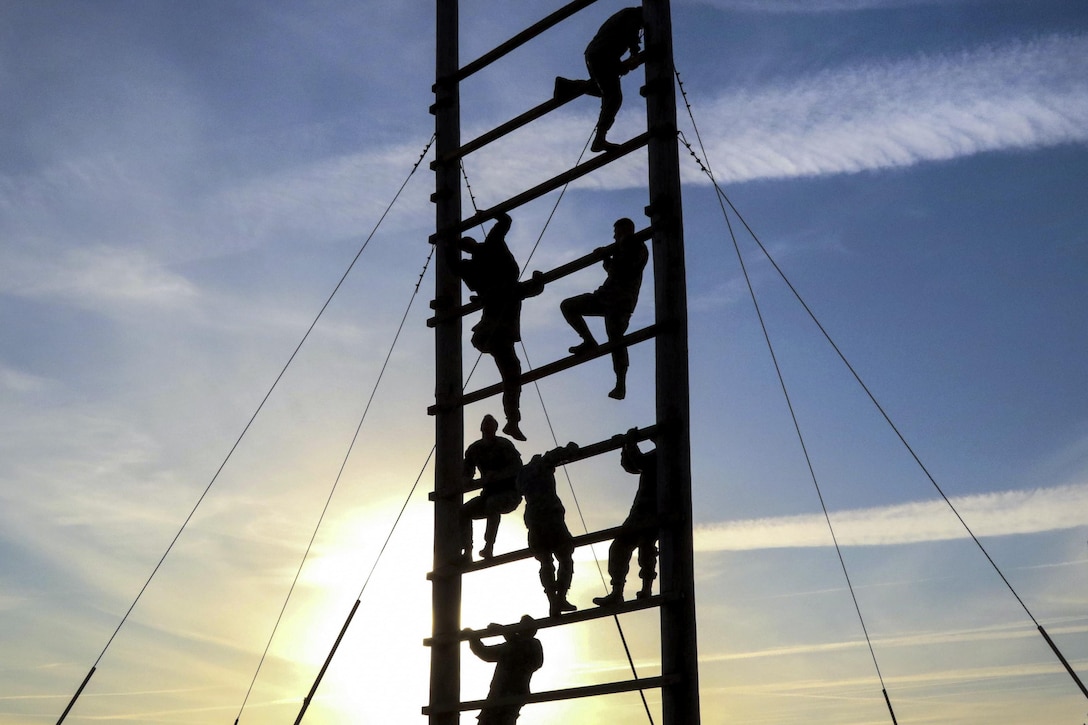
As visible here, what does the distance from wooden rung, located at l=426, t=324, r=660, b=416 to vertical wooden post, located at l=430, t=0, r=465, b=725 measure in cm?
9

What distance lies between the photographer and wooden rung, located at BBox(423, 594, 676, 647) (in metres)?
7.91

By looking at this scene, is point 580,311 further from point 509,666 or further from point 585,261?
point 509,666

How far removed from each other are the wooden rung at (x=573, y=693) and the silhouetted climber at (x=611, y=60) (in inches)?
171

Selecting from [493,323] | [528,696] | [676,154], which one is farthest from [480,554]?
[676,154]

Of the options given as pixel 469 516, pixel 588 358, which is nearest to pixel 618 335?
pixel 588 358

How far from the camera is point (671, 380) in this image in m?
8.23

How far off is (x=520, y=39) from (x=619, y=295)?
2916mm

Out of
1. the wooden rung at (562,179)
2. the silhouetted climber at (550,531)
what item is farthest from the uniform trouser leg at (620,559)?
the wooden rung at (562,179)

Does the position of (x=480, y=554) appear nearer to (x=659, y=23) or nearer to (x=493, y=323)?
(x=493, y=323)

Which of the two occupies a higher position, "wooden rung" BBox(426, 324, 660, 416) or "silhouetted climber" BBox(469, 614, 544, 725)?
"wooden rung" BBox(426, 324, 660, 416)

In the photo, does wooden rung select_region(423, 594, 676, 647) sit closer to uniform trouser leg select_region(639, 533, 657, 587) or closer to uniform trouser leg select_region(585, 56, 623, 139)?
uniform trouser leg select_region(639, 533, 657, 587)

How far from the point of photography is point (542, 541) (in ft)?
28.9

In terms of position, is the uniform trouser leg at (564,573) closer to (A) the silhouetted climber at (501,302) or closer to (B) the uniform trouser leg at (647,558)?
(B) the uniform trouser leg at (647,558)

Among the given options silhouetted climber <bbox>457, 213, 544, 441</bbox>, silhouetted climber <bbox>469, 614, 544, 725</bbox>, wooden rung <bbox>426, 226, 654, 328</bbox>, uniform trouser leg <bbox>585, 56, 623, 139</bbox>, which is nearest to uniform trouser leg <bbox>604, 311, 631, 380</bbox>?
wooden rung <bbox>426, 226, 654, 328</bbox>
